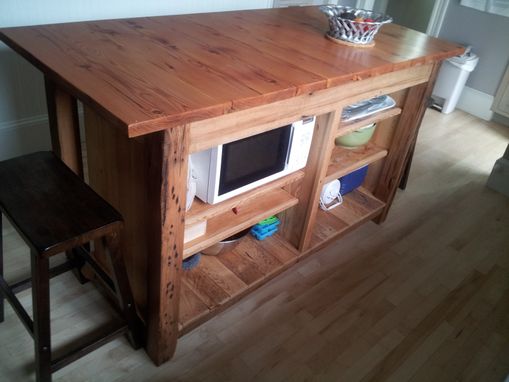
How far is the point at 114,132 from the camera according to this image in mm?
1284

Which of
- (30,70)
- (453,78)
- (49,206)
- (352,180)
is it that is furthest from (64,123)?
(453,78)

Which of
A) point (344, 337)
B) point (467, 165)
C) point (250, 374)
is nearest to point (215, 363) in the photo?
point (250, 374)

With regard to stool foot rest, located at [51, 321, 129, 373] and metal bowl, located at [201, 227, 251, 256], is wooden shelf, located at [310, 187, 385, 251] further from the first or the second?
stool foot rest, located at [51, 321, 129, 373]

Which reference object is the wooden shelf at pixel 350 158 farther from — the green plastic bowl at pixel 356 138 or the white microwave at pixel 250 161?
the white microwave at pixel 250 161

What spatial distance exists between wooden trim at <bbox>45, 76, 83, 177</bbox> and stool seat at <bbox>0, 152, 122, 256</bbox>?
0.14 metres

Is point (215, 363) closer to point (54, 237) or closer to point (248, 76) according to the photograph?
point (54, 237)

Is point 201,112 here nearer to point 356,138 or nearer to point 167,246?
point 167,246

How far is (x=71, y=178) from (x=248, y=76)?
58 cm

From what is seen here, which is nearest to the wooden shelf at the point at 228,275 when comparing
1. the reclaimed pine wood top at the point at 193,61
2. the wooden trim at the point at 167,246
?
the wooden trim at the point at 167,246

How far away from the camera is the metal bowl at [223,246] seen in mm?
1788

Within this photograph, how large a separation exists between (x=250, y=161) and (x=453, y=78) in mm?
2747

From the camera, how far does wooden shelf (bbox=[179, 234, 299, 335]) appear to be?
1.55 m

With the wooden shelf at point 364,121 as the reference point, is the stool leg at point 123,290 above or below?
below

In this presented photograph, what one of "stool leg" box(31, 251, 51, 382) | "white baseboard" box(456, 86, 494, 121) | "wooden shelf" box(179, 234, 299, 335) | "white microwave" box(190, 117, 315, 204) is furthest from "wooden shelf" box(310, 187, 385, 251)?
"white baseboard" box(456, 86, 494, 121)
